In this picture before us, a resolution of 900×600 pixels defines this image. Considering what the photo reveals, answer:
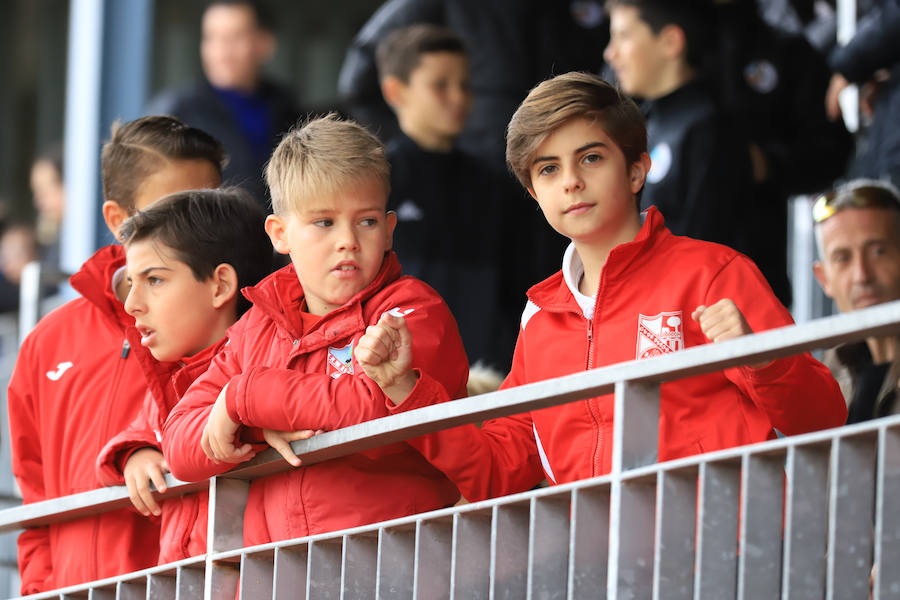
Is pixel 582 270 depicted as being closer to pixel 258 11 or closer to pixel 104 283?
pixel 104 283

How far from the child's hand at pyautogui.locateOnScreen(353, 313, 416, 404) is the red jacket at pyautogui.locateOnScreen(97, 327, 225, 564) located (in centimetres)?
70

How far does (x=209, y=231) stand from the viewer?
3.66 m

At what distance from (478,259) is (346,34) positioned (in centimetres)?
1173

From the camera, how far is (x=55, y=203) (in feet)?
31.5

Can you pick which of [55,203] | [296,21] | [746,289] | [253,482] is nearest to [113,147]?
[253,482]

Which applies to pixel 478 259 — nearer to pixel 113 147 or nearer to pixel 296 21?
pixel 113 147

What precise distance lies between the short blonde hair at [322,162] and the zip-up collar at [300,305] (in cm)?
17

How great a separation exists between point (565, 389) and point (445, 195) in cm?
385

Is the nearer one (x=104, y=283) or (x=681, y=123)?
(x=104, y=283)

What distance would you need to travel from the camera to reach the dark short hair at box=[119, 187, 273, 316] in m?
3.64

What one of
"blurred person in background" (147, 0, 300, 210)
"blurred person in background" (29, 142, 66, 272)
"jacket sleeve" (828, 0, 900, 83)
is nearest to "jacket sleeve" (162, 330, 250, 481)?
"jacket sleeve" (828, 0, 900, 83)

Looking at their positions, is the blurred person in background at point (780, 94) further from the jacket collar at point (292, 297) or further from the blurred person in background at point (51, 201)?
the blurred person in background at point (51, 201)

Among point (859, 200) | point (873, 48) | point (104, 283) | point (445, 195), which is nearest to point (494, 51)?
point (445, 195)

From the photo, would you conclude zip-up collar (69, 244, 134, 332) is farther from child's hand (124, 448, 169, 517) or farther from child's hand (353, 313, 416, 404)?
child's hand (353, 313, 416, 404)
